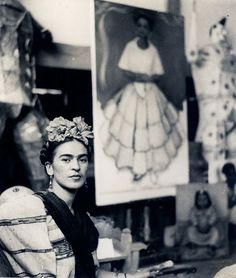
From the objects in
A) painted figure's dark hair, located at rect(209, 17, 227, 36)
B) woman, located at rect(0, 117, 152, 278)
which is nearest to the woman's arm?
woman, located at rect(0, 117, 152, 278)

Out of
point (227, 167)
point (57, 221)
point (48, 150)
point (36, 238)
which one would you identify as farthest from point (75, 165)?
point (227, 167)

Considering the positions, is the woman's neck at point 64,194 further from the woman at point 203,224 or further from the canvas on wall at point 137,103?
the woman at point 203,224

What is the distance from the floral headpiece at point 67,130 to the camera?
3105mm

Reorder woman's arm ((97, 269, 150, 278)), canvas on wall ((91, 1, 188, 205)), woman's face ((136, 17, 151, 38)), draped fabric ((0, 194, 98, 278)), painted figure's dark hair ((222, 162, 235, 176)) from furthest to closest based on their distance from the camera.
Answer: painted figure's dark hair ((222, 162, 235, 176)) → woman's face ((136, 17, 151, 38)) → canvas on wall ((91, 1, 188, 205)) → woman's arm ((97, 269, 150, 278)) → draped fabric ((0, 194, 98, 278))

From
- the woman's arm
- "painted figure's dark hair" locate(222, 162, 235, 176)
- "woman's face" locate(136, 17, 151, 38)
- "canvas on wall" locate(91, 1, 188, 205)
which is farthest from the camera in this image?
"painted figure's dark hair" locate(222, 162, 235, 176)

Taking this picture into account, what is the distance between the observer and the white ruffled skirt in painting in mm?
3398

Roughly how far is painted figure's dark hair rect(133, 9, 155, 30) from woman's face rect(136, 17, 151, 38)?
16mm

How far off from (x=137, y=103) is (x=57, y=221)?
3.30ft

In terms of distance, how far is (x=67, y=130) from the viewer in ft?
10.2

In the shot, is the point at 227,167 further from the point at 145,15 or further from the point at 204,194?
the point at 145,15

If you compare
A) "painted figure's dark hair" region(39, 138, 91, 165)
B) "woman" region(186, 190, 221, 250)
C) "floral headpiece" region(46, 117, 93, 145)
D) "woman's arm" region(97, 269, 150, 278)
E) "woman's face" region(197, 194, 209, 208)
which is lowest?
"woman's arm" region(97, 269, 150, 278)

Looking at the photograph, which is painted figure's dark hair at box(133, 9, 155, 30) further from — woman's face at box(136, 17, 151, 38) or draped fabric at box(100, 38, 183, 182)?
draped fabric at box(100, 38, 183, 182)

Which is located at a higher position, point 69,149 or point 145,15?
point 145,15

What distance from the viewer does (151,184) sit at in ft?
11.7
